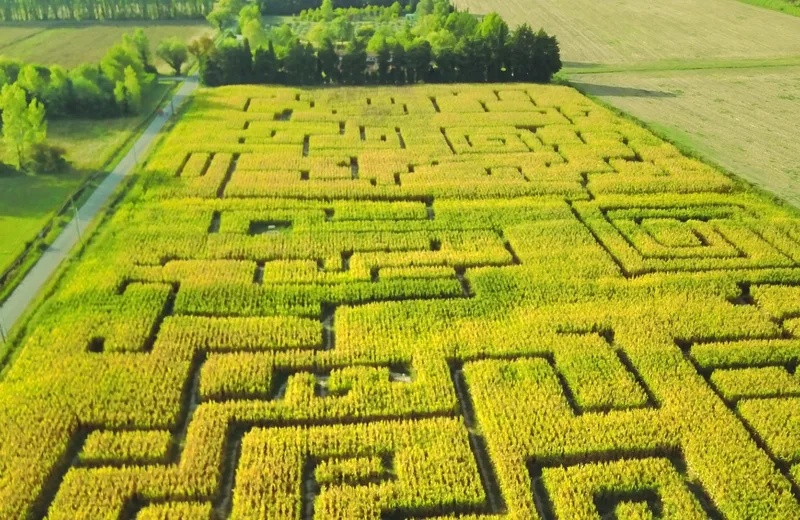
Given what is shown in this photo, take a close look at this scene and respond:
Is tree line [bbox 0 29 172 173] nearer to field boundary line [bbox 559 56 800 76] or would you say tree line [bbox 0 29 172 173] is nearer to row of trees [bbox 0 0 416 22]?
row of trees [bbox 0 0 416 22]

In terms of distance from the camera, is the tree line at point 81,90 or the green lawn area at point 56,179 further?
the tree line at point 81,90

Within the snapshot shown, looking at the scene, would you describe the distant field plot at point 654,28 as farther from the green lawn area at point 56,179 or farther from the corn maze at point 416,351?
the green lawn area at point 56,179

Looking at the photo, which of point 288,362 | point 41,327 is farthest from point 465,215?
point 41,327

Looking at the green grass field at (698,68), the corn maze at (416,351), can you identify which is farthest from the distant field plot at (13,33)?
the green grass field at (698,68)

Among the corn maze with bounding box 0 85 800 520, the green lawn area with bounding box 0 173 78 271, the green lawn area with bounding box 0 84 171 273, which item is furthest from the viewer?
the green lawn area with bounding box 0 84 171 273

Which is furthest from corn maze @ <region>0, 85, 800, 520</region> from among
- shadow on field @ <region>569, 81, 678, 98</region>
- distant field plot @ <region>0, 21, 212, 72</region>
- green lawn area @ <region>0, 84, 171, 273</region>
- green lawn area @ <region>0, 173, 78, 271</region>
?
distant field plot @ <region>0, 21, 212, 72</region>

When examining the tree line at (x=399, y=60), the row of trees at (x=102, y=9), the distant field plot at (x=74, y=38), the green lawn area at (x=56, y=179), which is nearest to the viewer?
the green lawn area at (x=56, y=179)

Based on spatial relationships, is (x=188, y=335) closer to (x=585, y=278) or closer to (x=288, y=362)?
(x=288, y=362)
